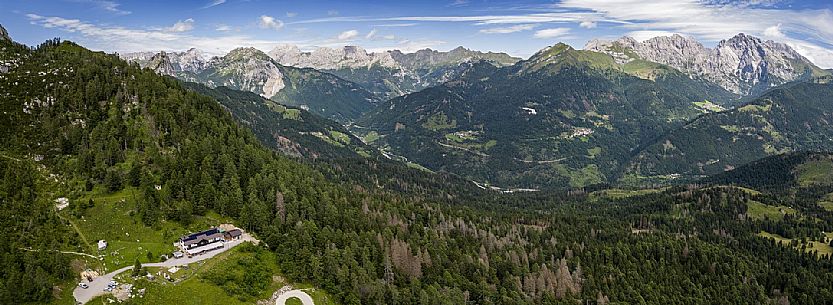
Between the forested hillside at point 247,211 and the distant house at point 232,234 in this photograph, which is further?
the distant house at point 232,234

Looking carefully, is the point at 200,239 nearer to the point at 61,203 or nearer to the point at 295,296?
the point at 295,296

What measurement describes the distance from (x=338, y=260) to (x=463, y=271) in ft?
→ 140

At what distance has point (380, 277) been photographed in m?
141

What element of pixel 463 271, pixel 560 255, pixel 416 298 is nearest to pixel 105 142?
pixel 416 298

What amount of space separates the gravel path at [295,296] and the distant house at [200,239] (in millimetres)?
21850

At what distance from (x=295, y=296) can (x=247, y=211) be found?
30635 millimetres

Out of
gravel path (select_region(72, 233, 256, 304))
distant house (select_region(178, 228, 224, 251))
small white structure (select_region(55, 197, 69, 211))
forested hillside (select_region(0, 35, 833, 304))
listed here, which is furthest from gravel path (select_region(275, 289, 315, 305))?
small white structure (select_region(55, 197, 69, 211))

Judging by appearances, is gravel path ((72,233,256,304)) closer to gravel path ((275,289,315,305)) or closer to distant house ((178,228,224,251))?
distant house ((178,228,224,251))

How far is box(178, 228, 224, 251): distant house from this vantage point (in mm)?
121000

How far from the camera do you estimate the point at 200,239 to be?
123m

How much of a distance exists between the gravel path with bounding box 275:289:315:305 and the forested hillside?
182 inches

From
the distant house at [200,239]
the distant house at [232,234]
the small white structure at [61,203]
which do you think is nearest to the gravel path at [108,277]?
the distant house at [232,234]

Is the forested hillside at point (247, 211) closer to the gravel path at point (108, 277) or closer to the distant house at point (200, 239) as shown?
the gravel path at point (108, 277)

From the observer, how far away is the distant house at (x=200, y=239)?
121000 mm
